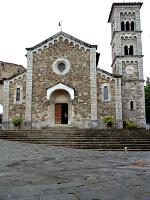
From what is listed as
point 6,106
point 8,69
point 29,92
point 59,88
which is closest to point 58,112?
point 59,88

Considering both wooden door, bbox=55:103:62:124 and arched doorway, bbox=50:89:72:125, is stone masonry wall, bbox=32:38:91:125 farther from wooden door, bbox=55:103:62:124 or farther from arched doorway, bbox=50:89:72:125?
wooden door, bbox=55:103:62:124

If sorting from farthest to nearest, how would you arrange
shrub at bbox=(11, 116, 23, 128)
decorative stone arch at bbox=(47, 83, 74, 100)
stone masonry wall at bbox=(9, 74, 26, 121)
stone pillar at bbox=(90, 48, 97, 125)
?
stone masonry wall at bbox=(9, 74, 26, 121) < decorative stone arch at bbox=(47, 83, 74, 100) < stone pillar at bbox=(90, 48, 97, 125) < shrub at bbox=(11, 116, 23, 128)

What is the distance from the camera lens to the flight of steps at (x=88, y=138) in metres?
20.4

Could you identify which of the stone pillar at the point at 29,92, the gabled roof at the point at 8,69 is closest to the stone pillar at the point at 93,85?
the stone pillar at the point at 29,92

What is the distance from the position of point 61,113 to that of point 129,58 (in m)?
10.2

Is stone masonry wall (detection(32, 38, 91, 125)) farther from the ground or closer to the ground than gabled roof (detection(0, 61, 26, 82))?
closer to the ground

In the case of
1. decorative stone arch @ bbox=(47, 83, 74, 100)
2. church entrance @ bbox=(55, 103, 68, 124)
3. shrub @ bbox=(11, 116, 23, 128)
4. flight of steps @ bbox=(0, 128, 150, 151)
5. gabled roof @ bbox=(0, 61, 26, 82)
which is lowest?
flight of steps @ bbox=(0, 128, 150, 151)

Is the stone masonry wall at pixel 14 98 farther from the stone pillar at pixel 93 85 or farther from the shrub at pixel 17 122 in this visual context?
the stone pillar at pixel 93 85

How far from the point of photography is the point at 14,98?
3072 centimetres

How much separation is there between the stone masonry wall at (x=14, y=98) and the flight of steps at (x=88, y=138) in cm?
600

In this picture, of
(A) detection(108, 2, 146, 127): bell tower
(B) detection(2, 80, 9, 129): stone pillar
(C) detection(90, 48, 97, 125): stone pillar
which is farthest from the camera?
(A) detection(108, 2, 146, 127): bell tower

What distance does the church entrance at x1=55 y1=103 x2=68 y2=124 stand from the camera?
3095 cm

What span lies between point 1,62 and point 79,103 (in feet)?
86.4

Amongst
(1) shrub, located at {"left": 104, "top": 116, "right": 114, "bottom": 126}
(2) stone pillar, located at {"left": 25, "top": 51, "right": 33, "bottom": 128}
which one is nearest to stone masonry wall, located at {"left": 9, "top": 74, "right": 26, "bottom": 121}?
(2) stone pillar, located at {"left": 25, "top": 51, "right": 33, "bottom": 128}
